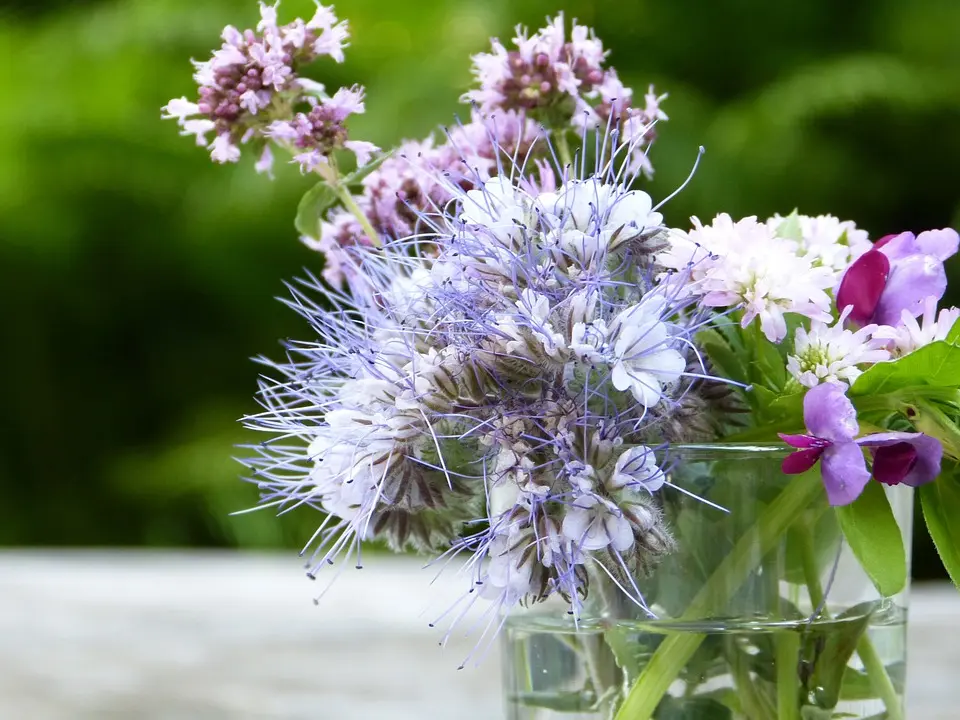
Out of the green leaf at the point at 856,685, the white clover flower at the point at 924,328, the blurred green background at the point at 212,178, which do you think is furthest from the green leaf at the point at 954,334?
the blurred green background at the point at 212,178

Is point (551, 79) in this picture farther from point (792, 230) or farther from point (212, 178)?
point (212, 178)

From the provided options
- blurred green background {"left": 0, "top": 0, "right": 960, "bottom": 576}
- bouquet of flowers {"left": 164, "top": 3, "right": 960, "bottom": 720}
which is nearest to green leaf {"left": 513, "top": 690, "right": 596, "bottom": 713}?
bouquet of flowers {"left": 164, "top": 3, "right": 960, "bottom": 720}

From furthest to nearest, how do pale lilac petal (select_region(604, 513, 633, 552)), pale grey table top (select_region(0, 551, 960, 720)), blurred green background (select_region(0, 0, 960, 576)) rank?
1. blurred green background (select_region(0, 0, 960, 576))
2. pale grey table top (select_region(0, 551, 960, 720))
3. pale lilac petal (select_region(604, 513, 633, 552))

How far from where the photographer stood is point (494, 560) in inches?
12.1

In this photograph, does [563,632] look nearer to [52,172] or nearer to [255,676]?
[255,676]

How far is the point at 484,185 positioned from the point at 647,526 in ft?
0.34

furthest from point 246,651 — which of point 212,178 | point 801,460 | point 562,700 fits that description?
point 212,178

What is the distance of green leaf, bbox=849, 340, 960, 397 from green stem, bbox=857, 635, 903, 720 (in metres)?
0.09

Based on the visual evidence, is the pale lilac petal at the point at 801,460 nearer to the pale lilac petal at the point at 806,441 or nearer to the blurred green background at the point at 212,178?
the pale lilac petal at the point at 806,441

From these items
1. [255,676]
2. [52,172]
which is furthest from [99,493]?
[255,676]

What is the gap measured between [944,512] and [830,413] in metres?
0.07

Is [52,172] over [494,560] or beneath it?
over

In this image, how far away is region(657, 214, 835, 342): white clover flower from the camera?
31 cm

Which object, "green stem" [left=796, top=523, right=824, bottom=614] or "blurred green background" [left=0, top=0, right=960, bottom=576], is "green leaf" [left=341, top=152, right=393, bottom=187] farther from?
"blurred green background" [left=0, top=0, right=960, bottom=576]
